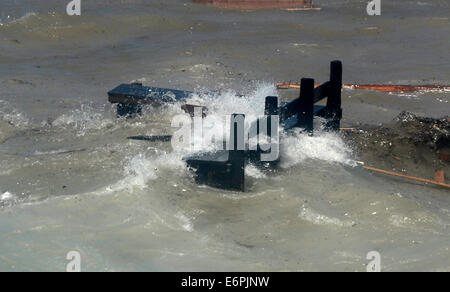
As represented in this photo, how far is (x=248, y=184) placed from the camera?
26.1 ft

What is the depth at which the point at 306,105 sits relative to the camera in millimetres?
8773

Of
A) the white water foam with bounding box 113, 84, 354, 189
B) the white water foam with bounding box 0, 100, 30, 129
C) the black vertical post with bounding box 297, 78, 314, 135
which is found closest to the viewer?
the white water foam with bounding box 113, 84, 354, 189

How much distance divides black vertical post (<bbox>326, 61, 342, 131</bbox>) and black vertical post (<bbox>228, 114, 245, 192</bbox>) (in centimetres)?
240

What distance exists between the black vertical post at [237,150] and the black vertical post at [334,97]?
240cm

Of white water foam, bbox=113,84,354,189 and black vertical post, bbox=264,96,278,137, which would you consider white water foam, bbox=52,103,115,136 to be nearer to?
white water foam, bbox=113,84,354,189

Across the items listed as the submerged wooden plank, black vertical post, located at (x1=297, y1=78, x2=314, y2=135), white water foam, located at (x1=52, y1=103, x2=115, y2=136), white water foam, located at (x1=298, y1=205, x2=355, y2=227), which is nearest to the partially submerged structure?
black vertical post, located at (x1=297, y1=78, x2=314, y2=135)

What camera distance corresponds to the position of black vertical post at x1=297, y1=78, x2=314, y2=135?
859 cm

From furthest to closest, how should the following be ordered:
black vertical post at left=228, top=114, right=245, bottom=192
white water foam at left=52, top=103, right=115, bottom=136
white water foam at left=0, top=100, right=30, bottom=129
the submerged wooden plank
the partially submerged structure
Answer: the submerged wooden plank < white water foam at left=0, top=100, right=30, bottom=129 < white water foam at left=52, top=103, right=115, bottom=136 < the partially submerged structure < black vertical post at left=228, top=114, right=245, bottom=192

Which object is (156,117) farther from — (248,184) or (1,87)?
(1,87)

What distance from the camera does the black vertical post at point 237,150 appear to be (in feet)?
24.6

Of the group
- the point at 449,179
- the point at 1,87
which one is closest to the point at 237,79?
the point at 1,87

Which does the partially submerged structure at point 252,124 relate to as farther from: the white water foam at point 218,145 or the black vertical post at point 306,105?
the white water foam at point 218,145

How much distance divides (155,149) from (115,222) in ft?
6.92
